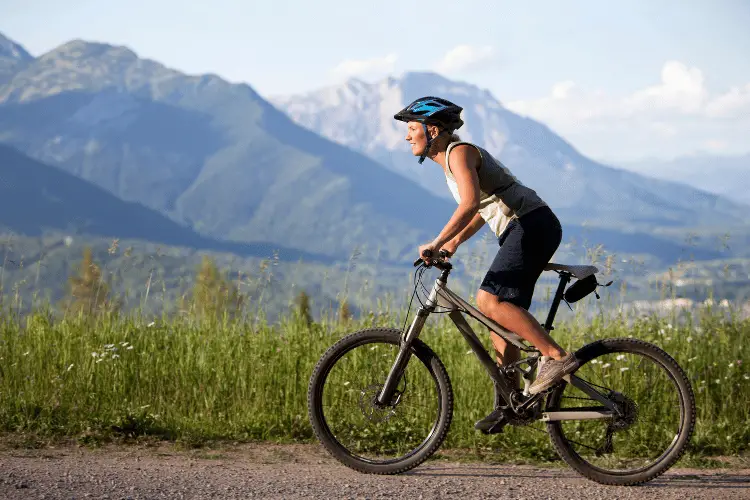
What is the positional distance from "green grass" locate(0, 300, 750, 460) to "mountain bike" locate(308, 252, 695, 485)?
0.32 m

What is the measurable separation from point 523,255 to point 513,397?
2.58 ft

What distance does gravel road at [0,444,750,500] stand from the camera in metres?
4.36

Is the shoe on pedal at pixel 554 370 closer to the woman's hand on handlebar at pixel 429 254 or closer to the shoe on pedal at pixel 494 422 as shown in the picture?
the shoe on pedal at pixel 494 422

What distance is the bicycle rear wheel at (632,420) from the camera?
15.3 feet

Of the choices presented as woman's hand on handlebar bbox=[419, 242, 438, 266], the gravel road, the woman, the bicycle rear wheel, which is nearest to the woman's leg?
the woman

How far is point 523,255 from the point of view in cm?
451

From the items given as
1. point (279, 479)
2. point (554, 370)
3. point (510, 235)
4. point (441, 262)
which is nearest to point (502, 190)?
point (510, 235)

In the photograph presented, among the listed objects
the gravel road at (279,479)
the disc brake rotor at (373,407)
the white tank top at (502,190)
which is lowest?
the gravel road at (279,479)

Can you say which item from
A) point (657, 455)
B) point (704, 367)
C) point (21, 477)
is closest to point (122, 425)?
point (21, 477)

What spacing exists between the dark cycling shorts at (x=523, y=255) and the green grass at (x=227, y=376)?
115 centimetres

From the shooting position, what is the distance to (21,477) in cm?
450

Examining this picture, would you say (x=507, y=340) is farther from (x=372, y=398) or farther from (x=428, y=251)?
(x=372, y=398)

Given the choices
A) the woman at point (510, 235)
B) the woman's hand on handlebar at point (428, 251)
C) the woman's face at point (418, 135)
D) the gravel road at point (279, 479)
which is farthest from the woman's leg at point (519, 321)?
the woman's face at point (418, 135)

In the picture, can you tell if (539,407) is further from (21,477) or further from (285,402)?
(21,477)
